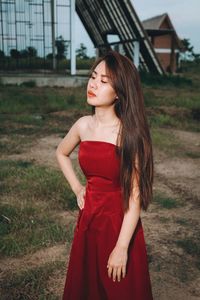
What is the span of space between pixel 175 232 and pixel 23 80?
11.1m

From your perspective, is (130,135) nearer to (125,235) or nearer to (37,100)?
(125,235)

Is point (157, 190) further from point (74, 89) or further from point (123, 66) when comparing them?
point (74, 89)

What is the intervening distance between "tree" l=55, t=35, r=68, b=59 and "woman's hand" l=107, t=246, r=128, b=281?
14.9 meters

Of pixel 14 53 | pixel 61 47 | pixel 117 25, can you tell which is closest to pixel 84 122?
pixel 14 53

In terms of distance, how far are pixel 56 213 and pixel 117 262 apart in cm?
241

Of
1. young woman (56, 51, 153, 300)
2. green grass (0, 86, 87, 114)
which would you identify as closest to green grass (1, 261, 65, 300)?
young woman (56, 51, 153, 300)

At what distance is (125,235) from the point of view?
1.60 m

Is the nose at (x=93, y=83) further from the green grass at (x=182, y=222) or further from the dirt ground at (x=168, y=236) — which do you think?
the green grass at (x=182, y=222)

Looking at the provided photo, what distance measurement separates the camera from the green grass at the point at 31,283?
8.53 ft

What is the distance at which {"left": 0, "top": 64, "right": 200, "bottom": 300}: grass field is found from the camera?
2820 mm

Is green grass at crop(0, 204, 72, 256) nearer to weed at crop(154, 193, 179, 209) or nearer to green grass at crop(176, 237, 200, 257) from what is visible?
green grass at crop(176, 237, 200, 257)

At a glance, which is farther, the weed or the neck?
the weed

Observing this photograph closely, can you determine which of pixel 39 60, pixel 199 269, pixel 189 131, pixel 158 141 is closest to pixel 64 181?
pixel 199 269

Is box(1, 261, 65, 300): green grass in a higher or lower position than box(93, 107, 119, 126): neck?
lower
